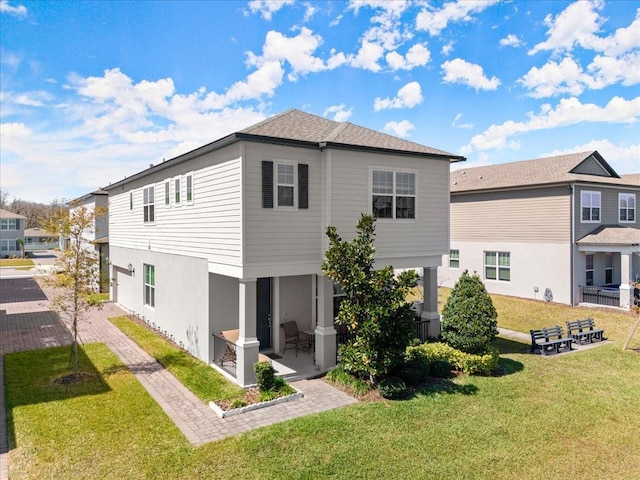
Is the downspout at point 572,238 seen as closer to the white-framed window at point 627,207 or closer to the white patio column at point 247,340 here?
the white-framed window at point 627,207

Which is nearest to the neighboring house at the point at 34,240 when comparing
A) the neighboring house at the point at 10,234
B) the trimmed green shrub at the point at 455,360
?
the neighboring house at the point at 10,234

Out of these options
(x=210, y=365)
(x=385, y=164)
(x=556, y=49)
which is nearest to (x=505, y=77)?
(x=556, y=49)

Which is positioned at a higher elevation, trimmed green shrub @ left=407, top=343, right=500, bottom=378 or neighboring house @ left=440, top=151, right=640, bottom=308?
neighboring house @ left=440, top=151, right=640, bottom=308

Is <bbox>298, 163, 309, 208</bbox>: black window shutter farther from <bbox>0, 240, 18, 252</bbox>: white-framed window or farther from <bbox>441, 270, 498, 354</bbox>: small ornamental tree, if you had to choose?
<bbox>0, 240, 18, 252</bbox>: white-framed window

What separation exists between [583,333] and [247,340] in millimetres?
13217

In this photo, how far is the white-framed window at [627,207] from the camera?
939 inches

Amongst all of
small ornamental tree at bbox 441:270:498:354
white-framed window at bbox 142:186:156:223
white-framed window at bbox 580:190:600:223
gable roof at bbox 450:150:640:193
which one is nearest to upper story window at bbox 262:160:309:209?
small ornamental tree at bbox 441:270:498:354

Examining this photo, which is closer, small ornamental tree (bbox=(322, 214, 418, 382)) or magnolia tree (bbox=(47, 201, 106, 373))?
small ornamental tree (bbox=(322, 214, 418, 382))

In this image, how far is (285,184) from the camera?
1096cm

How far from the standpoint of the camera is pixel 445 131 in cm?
2153

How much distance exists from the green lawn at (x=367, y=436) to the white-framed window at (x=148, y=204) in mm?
7467

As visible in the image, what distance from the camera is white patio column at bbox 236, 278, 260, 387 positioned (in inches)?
401

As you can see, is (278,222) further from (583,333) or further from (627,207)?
(627,207)

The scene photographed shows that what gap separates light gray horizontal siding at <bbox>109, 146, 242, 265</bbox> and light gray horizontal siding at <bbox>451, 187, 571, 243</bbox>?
18826mm
